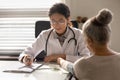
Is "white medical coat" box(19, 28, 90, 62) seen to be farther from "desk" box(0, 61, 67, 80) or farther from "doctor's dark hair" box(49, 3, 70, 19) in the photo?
"desk" box(0, 61, 67, 80)

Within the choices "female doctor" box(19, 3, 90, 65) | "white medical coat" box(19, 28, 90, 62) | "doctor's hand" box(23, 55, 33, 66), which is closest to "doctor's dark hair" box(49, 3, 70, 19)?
"female doctor" box(19, 3, 90, 65)

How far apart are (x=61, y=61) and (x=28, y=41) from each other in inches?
52.8

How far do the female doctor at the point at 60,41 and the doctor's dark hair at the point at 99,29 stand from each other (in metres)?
0.66

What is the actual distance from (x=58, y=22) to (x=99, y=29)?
703mm

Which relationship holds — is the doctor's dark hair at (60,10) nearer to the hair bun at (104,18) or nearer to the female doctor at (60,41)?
the female doctor at (60,41)

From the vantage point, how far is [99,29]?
143cm

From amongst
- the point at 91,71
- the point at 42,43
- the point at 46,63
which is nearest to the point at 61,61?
the point at 46,63

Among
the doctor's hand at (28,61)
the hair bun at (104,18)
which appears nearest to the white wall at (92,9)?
the doctor's hand at (28,61)

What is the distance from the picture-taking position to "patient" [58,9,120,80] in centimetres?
141

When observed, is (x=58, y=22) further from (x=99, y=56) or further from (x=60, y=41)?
(x=99, y=56)

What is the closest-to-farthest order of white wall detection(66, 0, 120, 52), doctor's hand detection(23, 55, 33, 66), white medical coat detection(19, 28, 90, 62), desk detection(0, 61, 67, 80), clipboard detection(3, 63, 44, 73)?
1. desk detection(0, 61, 67, 80)
2. clipboard detection(3, 63, 44, 73)
3. doctor's hand detection(23, 55, 33, 66)
4. white medical coat detection(19, 28, 90, 62)
5. white wall detection(66, 0, 120, 52)

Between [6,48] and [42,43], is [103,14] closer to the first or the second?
[42,43]

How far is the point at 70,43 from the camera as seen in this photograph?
2203mm

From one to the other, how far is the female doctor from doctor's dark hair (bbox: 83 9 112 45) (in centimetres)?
66
